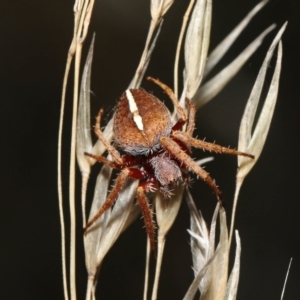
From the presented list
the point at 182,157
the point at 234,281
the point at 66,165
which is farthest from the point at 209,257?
the point at 66,165

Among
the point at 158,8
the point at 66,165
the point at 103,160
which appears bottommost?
the point at 66,165

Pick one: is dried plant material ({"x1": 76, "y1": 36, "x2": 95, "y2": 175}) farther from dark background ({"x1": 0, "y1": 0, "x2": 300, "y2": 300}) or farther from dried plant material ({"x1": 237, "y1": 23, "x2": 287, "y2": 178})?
dark background ({"x1": 0, "y1": 0, "x2": 300, "y2": 300})

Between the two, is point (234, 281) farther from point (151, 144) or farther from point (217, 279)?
point (151, 144)

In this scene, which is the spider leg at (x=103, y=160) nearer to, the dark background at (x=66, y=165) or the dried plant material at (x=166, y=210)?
the dried plant material at (x=166, y=210)

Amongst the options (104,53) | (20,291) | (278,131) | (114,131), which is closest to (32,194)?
(20,291)

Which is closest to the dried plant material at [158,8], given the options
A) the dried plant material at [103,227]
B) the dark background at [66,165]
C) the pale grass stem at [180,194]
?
the pale grass stem at [180,194]

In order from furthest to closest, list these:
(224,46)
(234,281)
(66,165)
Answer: (66,165) < (224,46) < (234,281)
